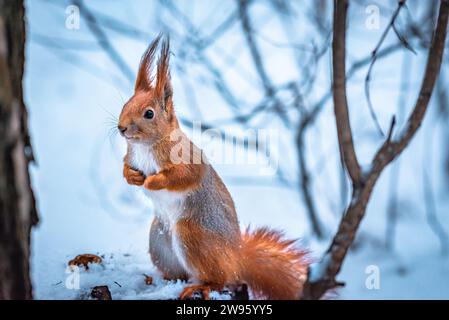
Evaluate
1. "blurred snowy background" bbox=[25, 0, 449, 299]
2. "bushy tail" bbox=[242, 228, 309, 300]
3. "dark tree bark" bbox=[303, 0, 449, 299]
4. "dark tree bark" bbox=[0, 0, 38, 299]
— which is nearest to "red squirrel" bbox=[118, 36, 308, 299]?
"bushy tail" bbox=[242, 228, 309, 300]

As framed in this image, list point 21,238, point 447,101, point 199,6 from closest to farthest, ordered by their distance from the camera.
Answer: point 21,238 → point 199,6 → point 447,101

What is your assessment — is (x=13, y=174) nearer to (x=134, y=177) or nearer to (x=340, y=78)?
(x=134, y=177)

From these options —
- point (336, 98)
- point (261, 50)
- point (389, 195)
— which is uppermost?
point (261, 50)

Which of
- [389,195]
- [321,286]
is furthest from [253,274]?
[389,195]

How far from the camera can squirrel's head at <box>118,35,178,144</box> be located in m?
0.99

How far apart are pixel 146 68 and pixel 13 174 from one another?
330mm

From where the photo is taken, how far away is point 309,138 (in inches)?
93.1

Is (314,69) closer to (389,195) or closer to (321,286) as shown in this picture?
(389,195)

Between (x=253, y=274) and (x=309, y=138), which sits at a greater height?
(x=309, y=138)

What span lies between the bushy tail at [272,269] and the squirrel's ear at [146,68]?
384mm

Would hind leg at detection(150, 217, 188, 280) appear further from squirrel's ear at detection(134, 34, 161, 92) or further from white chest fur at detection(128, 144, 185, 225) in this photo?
squirrel's ear at detection(134, 34, 161, 92)

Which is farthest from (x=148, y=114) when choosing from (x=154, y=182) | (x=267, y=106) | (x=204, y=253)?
(x=267, y=106)
